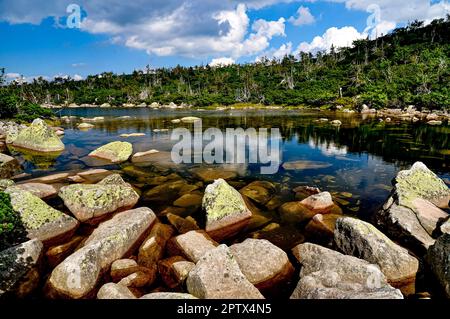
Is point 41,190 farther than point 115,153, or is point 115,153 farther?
point 115,153

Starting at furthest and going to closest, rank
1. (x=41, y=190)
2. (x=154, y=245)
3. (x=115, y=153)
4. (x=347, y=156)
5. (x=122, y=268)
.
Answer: (x=347, y=156)
(x=115, y=153)
(x=41, y=190)
(x=154, y=245)
(x=122, y=268)

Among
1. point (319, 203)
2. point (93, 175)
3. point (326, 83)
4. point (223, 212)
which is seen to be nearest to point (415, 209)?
point (319, 203)

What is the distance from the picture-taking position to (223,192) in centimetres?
1451

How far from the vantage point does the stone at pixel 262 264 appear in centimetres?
995

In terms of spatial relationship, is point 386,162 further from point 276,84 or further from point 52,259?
point 276,84

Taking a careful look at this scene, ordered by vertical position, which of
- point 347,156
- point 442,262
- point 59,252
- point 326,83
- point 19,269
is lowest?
point 59,252

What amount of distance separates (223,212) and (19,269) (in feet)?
26.1

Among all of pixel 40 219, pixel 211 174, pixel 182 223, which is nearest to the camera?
pixel 40 219

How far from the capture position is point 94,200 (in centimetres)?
1473

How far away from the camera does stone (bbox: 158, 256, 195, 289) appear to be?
9.90 meters

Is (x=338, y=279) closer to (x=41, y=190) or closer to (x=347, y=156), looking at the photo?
(x=41, y=190)

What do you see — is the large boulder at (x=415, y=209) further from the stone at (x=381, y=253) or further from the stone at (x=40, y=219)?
the stone at (x=40, y=219)

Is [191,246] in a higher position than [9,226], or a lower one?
lower

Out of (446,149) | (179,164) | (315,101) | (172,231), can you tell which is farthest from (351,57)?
(172,231)
